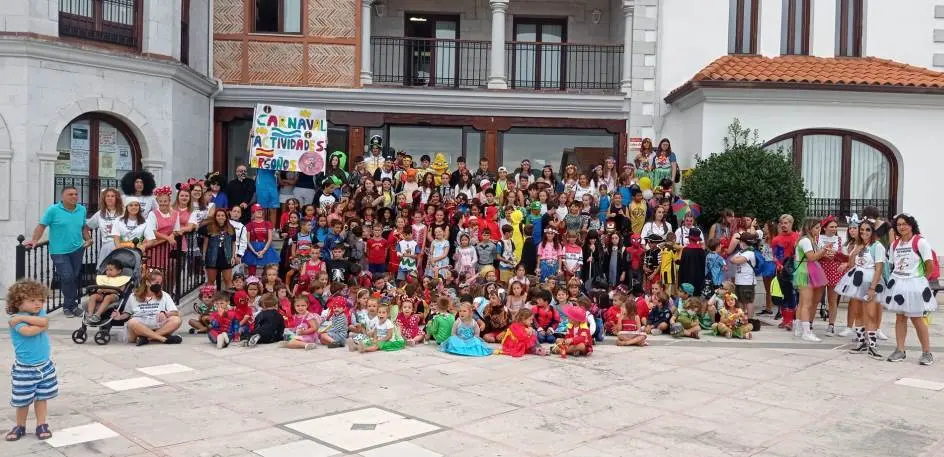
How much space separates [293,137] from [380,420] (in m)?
9.34

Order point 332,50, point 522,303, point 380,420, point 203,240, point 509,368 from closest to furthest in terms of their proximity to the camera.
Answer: point 380,420 → point 509,368 → point 522,303 → point 203,240 → point 332,50

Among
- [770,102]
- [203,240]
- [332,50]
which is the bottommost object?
[203,240]

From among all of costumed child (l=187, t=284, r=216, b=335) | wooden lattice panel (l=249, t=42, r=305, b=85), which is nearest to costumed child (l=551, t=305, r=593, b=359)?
costumed child (l=187, t=284, r=216, b=335)

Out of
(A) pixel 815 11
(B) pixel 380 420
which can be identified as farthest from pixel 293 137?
(A) pixel 815 11

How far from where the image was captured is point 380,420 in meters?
6.79

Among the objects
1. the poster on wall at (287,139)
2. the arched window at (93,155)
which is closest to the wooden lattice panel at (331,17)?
the poster on wall at (287,139)

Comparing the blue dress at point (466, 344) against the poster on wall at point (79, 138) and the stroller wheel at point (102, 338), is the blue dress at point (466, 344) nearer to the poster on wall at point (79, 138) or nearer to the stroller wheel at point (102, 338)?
the stroller wheel at point (102, 338)

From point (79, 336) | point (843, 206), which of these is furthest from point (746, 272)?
point (79, 336)

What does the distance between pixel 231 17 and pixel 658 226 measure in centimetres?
1035

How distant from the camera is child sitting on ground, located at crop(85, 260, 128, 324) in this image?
10016 millimetres

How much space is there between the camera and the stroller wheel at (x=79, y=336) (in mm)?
9953

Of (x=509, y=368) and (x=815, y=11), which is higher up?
(x=815, y=11)

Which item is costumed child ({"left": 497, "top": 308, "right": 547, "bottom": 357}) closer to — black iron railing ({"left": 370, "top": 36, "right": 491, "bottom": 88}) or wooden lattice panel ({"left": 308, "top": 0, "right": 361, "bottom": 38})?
black iron railing ({"left": 370, "top": 36, "right": 491, "bottom": 88})

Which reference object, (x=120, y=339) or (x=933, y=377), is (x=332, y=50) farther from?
(x=933, y=377)
